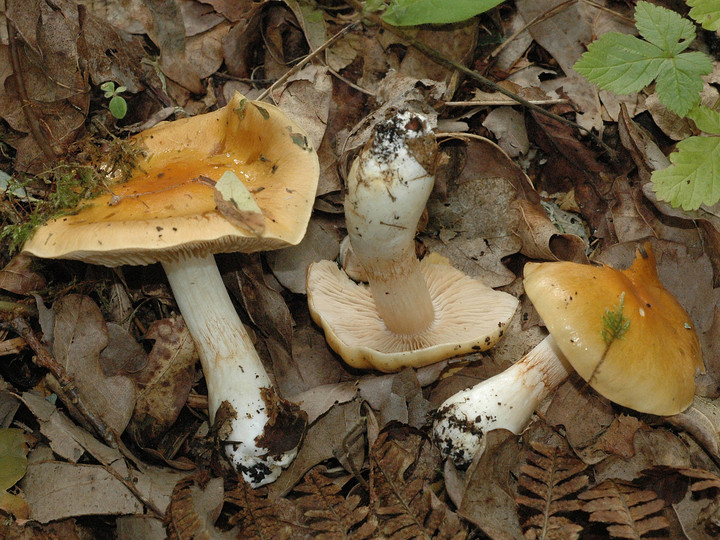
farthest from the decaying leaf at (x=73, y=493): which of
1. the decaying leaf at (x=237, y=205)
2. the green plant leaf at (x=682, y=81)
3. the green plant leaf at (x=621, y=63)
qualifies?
the green plant leaf at (x=682, y=81)

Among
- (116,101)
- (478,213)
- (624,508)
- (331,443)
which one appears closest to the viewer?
(624,508)

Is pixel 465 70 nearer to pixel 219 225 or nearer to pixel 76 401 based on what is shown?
pixel 219 225

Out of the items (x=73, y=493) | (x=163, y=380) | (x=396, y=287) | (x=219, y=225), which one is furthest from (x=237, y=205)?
(x=73, y=493)

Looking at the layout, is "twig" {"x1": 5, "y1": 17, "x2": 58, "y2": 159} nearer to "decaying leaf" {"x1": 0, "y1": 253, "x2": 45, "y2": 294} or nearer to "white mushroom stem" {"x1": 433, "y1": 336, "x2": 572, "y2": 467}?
"decaying leaf" {"x1": 0, "y1": 253, "x2": 45, "y2": 294}

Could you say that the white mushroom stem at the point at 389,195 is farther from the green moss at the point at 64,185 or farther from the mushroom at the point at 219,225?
the green moss at the point at 64,185

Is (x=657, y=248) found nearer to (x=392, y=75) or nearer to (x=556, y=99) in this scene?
(x=556, y=99)

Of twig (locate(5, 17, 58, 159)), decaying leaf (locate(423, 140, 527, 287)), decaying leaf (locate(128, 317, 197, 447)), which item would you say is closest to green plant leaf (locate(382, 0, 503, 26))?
decaying leaf (locate(423, 140, 527, 287))

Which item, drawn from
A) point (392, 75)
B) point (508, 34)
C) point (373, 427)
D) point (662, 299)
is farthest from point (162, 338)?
point (508, 34)
